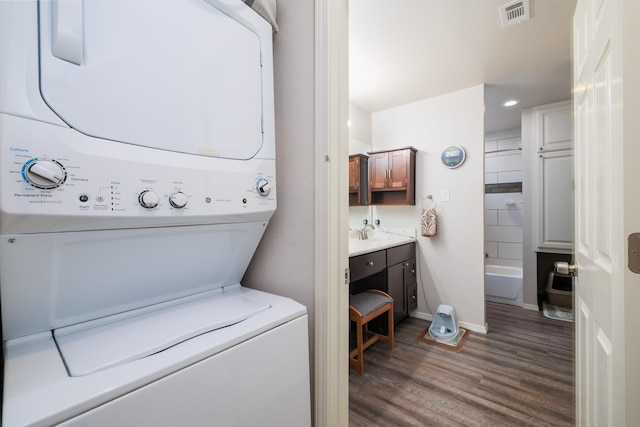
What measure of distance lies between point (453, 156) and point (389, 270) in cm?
135

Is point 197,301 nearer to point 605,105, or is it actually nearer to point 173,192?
point 173,192

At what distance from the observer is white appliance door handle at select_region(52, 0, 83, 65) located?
0.51m

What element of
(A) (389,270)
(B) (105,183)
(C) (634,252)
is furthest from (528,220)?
(B) (105,183)

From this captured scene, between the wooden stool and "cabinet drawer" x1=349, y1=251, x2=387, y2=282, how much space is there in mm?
202

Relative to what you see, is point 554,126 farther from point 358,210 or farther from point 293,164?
point 293,164

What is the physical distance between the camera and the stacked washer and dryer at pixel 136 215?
1.56 feet

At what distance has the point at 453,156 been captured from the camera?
2707 mm

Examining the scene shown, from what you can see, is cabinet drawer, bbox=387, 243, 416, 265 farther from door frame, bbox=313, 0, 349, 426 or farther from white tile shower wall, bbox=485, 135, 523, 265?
white tile shower wall, bbox=485, 135, 523, 265

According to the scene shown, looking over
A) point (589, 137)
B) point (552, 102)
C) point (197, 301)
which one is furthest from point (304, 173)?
point (552, 102)

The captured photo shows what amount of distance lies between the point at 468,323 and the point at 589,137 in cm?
234

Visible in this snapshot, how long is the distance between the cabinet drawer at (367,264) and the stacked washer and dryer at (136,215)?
3.78 feet

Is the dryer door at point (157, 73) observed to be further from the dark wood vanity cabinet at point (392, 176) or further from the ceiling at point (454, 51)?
the dark wood vanity cabinet at point (392, 176)

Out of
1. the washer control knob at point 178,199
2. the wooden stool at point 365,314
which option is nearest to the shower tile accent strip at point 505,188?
the wooden stool at point 365,314

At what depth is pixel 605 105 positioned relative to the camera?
2.17 feet
